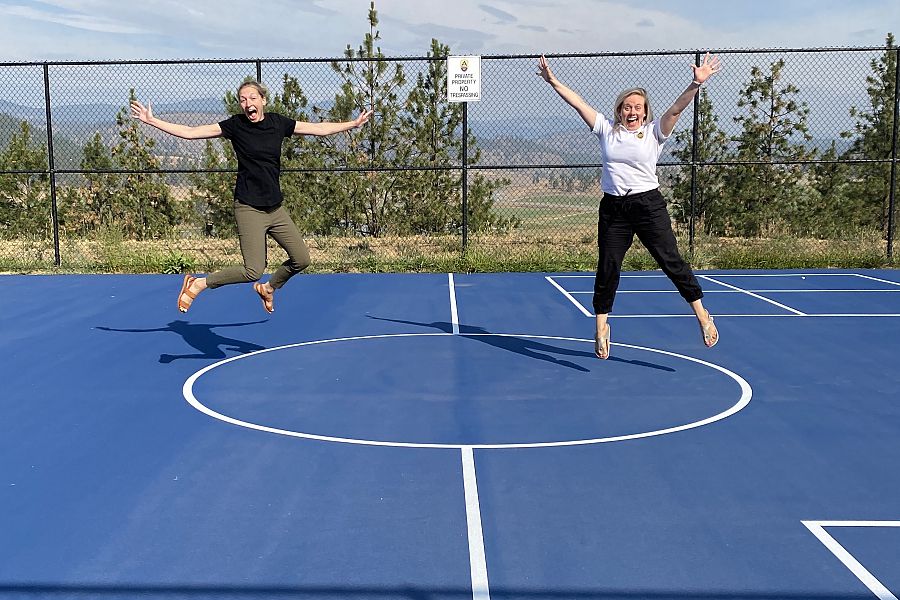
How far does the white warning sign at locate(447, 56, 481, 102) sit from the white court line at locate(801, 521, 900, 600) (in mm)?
10500

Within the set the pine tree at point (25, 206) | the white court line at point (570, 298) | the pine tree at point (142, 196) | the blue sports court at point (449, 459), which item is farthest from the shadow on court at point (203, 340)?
the pine tree at point (25, 206)

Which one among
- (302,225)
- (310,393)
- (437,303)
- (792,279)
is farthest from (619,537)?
(302,225)

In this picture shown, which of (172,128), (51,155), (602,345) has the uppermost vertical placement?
(51,155)

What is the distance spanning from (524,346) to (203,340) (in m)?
3.11

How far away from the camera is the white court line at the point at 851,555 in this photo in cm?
334

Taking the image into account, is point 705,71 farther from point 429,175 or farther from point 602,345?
point 429,175

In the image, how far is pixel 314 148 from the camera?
53.3ft

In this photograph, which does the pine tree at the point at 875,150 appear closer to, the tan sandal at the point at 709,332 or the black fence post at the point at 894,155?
the black fence post at the point at 894,155

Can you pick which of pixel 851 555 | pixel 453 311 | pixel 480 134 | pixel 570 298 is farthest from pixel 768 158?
pixel 851 555

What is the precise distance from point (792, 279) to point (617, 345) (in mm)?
6087

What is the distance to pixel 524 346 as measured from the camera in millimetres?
8180

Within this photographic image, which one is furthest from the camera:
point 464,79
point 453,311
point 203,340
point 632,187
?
point 464,79

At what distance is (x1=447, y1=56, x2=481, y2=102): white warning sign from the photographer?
13516 mm

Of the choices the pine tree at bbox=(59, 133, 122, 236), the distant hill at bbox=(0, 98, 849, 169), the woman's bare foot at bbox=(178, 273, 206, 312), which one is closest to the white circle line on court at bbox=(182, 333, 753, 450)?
the woman's bare foot at bbox=(178, 273, 206, 312)
